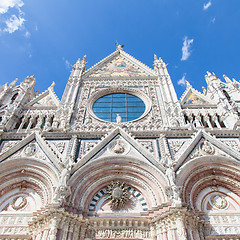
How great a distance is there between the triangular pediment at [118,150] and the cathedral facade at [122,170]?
0.14 feet

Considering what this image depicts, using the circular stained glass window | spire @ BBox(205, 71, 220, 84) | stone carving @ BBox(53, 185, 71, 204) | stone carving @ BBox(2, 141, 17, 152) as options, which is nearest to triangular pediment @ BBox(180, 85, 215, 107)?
spire @ BBox(205, 71, 220, 84)

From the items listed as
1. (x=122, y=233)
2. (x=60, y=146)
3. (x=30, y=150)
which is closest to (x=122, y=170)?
(x=122, y=233)

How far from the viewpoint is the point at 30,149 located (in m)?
9.95

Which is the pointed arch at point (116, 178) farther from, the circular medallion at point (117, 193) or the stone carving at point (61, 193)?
the circular medallion at point (117, 193)

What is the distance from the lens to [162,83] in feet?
48.4

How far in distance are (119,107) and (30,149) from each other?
18.8 feet

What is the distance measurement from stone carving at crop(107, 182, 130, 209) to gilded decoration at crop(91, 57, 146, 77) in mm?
8969

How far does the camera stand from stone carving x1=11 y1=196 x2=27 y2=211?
873 cm

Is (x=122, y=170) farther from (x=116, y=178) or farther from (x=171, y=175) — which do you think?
(x=171, y=175)

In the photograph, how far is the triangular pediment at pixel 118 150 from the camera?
9.35 m

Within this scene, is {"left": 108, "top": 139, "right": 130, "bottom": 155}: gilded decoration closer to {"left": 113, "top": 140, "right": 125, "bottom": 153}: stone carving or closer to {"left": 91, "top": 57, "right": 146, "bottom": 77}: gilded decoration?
{"left": 113, "top": 140, "right": 125, "bottom": 153}: stone carving

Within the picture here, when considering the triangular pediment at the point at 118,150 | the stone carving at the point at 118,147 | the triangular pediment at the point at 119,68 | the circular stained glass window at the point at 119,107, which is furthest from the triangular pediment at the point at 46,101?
the stone carving at the point at 118,147

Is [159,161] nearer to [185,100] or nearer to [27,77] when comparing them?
[185,100]

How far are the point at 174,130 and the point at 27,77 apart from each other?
10.2 metres
